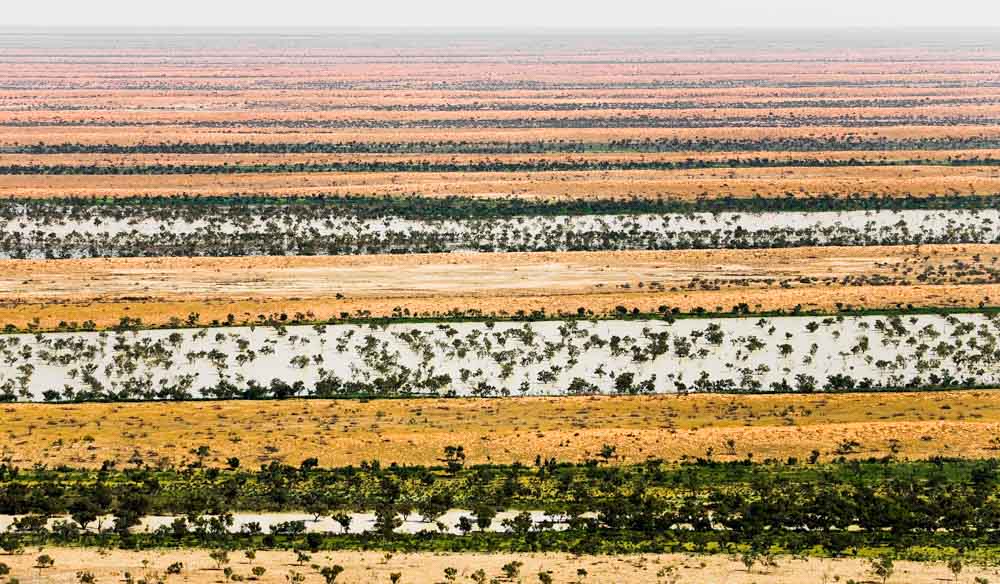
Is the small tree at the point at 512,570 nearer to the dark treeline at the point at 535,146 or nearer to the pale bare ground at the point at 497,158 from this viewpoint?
the pale bare ground at the point at 497,158

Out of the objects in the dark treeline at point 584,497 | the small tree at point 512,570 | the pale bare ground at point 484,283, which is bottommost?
the pale bare ground at point 484,283

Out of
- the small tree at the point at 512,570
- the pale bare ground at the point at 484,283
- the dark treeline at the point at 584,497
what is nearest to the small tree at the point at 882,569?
the dark treeline at the point at 584,497

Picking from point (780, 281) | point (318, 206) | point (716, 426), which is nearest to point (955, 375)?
point (716, 426)

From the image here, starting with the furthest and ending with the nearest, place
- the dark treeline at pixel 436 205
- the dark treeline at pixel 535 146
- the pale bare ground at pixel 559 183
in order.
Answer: the dark treeline at pixel 535 146
the pale bare ground at pixel 559 183
the dark treeline at pixel 436 205

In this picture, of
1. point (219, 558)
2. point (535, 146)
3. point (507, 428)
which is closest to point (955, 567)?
point (507, 428)

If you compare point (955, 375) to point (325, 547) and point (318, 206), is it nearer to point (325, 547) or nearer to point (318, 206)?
point (325, 547)

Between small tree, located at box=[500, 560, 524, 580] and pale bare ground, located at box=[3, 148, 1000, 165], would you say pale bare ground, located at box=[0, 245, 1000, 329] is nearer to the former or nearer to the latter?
small tree, located at box=[500, 560, 524, 580]
